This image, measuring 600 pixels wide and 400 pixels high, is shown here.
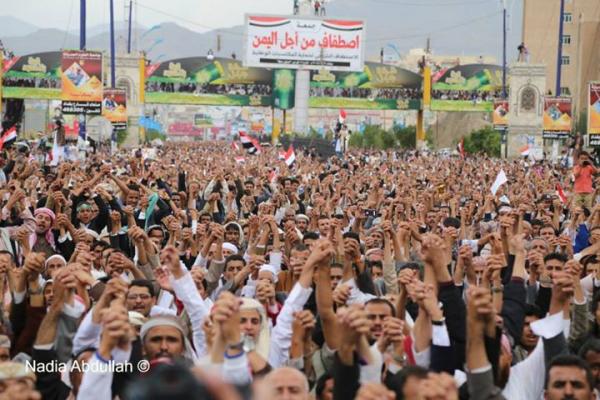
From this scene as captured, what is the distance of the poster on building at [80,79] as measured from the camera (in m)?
25.6

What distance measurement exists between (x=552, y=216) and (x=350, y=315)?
10311 mm

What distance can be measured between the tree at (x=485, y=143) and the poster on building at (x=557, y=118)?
32136 millimetres

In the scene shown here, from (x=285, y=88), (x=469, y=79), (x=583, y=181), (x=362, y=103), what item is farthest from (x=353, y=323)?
(x=469, y=79)

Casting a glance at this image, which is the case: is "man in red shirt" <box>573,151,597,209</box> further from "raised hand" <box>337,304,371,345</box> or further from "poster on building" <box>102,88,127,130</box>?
"poster on building" <box>102,88,127,130</box>

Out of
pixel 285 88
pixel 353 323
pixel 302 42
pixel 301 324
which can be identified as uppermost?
pixel 302 42

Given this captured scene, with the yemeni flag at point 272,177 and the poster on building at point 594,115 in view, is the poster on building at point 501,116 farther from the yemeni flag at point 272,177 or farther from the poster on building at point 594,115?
the yemeni flag at point 272,177

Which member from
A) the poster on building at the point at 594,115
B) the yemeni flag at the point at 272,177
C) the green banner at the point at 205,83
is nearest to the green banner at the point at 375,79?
the green banner at the point at 205,83

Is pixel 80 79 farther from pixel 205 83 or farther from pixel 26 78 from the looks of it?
pixel 205 83

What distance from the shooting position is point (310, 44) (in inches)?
2415

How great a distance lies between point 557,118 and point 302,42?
29.0 metres

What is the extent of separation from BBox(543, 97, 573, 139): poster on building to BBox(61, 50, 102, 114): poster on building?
13923 mm

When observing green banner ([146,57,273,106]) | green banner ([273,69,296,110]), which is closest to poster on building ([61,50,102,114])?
green banner ([273,69,296,110])

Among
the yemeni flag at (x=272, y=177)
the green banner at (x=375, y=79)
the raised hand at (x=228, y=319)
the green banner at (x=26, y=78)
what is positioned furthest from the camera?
the green banner at (x=375, y=79)

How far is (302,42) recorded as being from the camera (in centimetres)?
6116
